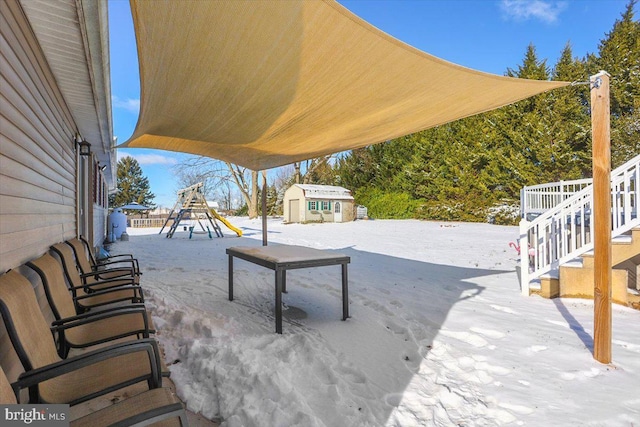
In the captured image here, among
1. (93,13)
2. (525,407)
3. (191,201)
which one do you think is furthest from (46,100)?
(191,201)

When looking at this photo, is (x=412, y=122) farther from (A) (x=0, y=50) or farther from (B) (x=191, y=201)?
(B) (x=191, y=201)

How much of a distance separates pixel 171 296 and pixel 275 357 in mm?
2025

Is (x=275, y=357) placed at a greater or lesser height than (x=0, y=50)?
lesser

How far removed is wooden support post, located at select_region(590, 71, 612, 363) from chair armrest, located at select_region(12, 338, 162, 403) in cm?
293

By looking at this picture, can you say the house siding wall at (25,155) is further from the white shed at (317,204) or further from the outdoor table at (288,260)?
the white shed at (317,204)

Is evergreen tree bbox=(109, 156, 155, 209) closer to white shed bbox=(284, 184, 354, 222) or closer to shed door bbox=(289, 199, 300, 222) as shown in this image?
shed door bbox=(289, 199, 300, 222)

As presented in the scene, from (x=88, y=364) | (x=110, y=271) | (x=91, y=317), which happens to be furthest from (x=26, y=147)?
(x=88, y=364)

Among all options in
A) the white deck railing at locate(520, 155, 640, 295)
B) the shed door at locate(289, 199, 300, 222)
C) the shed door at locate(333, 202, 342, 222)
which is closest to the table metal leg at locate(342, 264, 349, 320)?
the white deck railing at locate(520, 155, 640, 295)

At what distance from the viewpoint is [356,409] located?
76.3 inches

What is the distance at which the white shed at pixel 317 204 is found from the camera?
20.1 m

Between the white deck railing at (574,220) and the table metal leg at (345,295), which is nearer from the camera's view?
the table metal leg at (345,295)

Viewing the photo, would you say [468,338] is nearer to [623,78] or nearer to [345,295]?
[345,295]

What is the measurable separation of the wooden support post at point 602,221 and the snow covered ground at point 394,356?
0.23 m

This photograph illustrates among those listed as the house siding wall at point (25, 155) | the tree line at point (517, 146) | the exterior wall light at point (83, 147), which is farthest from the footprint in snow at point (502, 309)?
the tree line at point (517, 146)
